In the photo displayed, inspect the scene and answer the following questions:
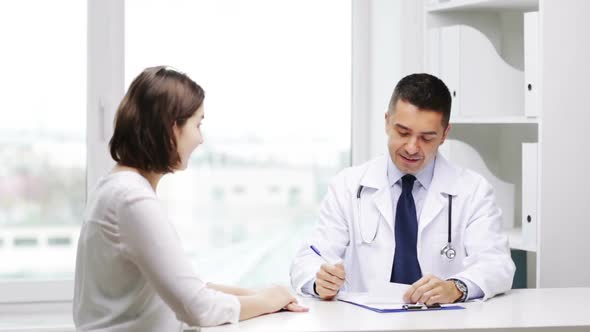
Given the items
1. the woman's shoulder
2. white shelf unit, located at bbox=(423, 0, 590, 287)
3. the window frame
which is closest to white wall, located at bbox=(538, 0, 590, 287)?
white shelf unit, located at bbox=(423, 0, 590, 287)

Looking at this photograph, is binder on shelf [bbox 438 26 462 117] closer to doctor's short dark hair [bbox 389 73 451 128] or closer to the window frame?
doctor's short dark hair [bbox 389 73 451 128]

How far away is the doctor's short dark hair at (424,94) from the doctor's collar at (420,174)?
14 centimetres

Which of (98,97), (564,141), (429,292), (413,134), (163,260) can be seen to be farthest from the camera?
(98,97)

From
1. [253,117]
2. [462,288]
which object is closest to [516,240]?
[462,288]

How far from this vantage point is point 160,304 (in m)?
1.87

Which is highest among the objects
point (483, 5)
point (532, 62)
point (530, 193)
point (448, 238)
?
point (483, 5)

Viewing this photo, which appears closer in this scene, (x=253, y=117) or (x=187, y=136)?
A: (x=187, y=136)

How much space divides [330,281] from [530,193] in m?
0.73

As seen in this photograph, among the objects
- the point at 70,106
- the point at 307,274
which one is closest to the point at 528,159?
the point at 307,274

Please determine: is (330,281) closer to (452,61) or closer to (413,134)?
(413,134)

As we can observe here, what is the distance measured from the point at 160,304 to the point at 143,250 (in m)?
0.20

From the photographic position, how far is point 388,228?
7.80 feet

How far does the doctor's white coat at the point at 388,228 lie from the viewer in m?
2.28

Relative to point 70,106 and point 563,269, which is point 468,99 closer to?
point 563,269
